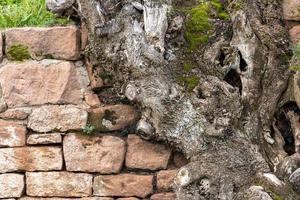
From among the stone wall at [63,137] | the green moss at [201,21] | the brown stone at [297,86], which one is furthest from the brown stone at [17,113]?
the brown stone at [297,86]

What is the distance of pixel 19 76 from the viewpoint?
4.18 metres

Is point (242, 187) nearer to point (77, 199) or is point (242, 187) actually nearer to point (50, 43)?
point (77, 199)

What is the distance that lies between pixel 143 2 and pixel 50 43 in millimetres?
616

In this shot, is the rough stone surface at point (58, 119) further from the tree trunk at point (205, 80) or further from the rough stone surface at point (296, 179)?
the rough stone surface at point (296, 179)

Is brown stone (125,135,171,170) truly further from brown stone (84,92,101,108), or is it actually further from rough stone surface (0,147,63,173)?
rough stone surface (0,147,63,173)

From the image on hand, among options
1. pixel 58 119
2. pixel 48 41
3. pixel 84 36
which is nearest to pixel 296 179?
pixel 58 119

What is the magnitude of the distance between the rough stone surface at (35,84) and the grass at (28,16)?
0.28 meters

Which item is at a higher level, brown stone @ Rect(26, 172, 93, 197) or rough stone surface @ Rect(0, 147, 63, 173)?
rough stone surface @ Rect(0, 147, 63, 173)

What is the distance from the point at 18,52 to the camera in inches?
166

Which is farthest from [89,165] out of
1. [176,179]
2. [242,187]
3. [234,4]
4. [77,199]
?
[234,4]

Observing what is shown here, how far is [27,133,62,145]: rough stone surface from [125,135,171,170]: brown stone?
0.40 metres

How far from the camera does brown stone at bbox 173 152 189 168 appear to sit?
13.5 ft

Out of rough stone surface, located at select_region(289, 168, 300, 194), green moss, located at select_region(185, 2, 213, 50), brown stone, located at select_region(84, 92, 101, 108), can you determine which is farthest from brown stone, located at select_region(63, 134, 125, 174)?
rough stone surface, located at select_region(289, 168, 300, 194)

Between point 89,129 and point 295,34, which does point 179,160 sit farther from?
point 295,34
